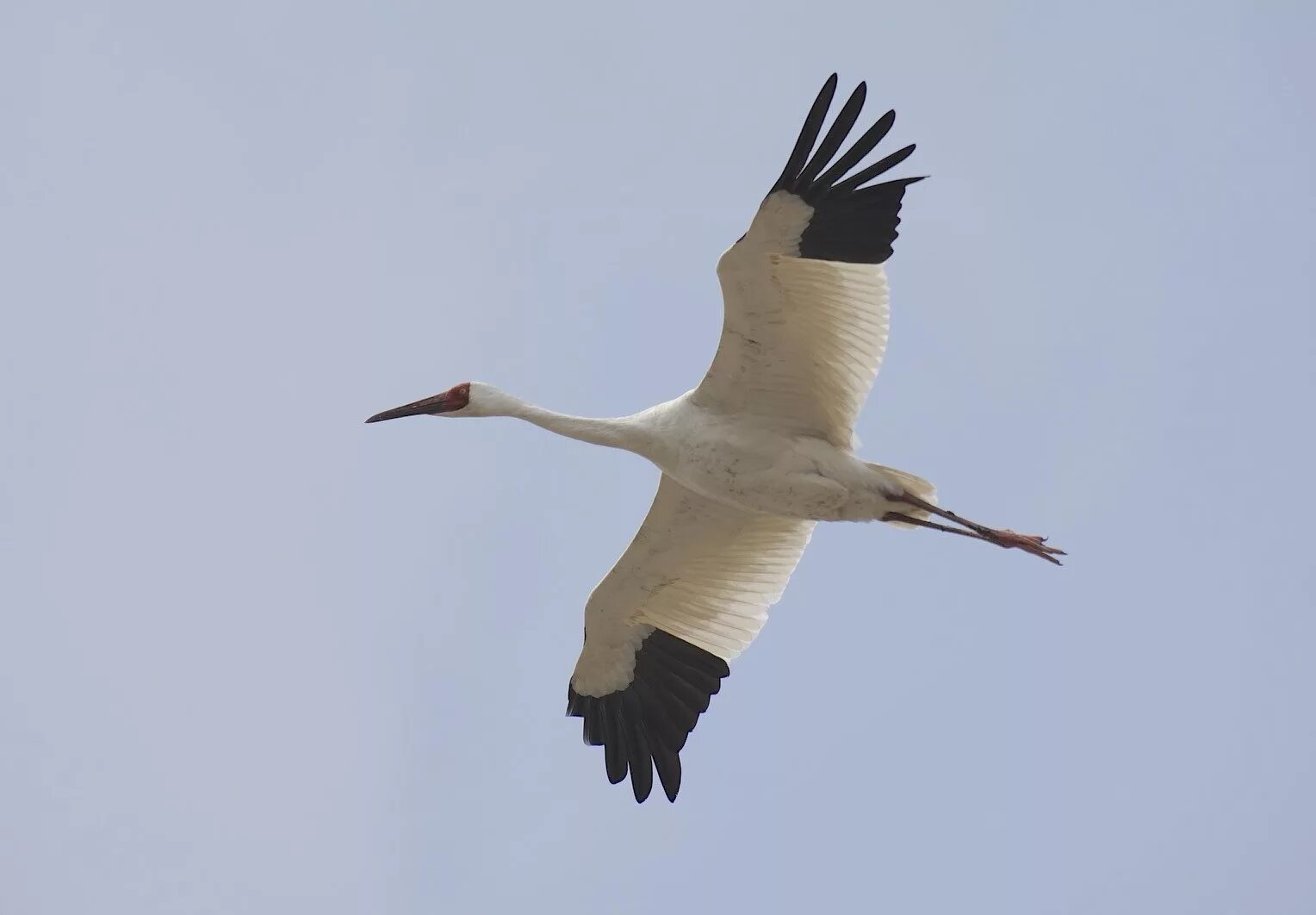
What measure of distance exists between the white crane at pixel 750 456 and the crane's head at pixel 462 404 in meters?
0.02

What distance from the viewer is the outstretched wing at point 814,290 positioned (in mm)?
12469

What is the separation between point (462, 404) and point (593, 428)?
155 centimetres

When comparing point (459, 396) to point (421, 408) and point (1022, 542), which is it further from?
point (1022, 542)

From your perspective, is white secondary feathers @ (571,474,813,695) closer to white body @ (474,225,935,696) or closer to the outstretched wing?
white body @ (474,225,935,696)

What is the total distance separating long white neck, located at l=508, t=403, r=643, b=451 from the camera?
13547mm

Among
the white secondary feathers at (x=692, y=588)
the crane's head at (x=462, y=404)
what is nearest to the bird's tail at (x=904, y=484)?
the white secondary feathers at (x=692, y=588)

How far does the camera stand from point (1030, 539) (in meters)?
13.8

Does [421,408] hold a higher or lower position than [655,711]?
higher

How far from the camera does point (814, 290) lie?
1287cm

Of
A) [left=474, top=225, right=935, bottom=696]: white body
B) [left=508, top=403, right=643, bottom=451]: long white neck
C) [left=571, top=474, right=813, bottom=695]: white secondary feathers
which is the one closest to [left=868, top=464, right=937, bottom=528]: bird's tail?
[left=474, top=225, right=935, bottom=696]: white body

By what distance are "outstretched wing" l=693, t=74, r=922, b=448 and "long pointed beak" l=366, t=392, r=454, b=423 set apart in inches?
98.0

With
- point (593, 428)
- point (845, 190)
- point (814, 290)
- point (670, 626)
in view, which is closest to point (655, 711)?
point (670, 626)

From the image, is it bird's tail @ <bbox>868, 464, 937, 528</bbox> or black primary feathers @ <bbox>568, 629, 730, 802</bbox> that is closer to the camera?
bird's tail @ <bbox>868, 464, 937, 528</bbox>

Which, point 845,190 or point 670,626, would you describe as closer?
point 845,190
